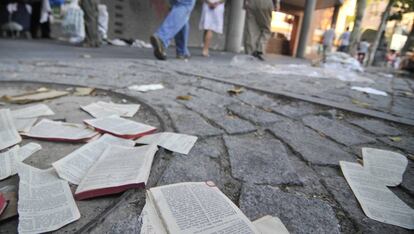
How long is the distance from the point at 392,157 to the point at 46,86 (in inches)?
95.3

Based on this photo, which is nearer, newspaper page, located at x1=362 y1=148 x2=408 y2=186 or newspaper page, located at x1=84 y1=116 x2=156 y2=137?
newspaper page, located at x1=362 y1=148 x2=408 y2=186

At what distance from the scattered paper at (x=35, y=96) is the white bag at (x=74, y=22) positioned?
515 centimetres

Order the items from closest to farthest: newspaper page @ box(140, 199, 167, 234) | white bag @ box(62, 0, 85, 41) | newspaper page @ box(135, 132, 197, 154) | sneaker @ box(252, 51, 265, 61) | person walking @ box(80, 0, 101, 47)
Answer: newspaper page @ box(140, 199, 167, 234)
newspaper page @ box(135, 132, 197, 154)
person walking @ box(80, 0, 101, 47)
sneaker @ box(252, 51, 265, 61)
white bag @ box(62, 0, 85, 41)

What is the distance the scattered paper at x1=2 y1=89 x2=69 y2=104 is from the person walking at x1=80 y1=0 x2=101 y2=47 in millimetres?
3679

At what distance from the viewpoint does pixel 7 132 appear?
135 cm

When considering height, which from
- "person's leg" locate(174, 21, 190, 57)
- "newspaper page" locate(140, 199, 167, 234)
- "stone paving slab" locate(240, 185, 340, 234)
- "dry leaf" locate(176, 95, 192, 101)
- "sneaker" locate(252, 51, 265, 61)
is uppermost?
"person's leg" locate(174, 21, 190, 57)

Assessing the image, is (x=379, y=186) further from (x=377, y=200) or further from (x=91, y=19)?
(x=91, y=19)

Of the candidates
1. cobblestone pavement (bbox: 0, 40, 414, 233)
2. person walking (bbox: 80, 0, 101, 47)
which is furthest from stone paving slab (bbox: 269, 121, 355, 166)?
person walking (bbox: 80, 0, 101, 47)

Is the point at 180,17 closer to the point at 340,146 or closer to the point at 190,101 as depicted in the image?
the point at 190,101

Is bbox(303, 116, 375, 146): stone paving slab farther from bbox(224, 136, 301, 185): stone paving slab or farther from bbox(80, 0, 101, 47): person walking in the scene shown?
bbox(80, 0, 101, 47): person walking

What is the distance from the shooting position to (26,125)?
1.47 metres

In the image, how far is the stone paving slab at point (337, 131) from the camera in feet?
5.53

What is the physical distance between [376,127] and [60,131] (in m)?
1.97

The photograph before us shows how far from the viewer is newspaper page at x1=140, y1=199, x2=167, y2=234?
789 mm
